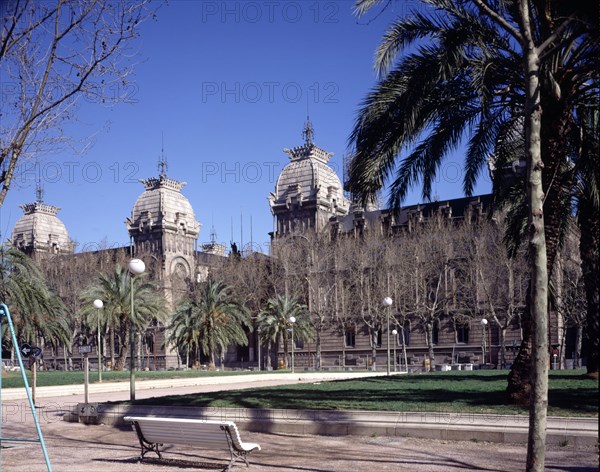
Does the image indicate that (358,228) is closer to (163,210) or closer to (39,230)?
(163,210)

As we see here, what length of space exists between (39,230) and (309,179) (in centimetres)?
4544

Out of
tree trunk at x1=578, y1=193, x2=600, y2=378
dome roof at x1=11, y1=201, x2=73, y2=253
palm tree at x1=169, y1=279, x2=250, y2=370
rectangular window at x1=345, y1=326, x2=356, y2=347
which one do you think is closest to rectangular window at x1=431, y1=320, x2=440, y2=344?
rectangular window at x1=345, y1=326, x2=356, y2=347

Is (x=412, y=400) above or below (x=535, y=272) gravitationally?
below

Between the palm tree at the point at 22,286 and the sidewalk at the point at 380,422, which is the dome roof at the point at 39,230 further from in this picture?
the sidewalk at the point at 380,422

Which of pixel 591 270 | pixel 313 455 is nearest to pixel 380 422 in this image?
pixel 313 455

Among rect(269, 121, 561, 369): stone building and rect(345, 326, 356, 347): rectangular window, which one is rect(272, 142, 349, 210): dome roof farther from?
rect(345, 326, 356, 347): rectangular window

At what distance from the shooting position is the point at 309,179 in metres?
75.9

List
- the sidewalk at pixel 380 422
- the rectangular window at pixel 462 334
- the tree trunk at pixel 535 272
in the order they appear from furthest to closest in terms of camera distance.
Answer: the rectangular window at pixel 462 334 → the sidewalk at pixel 380 422 → the tree trunk at pixel 535 272

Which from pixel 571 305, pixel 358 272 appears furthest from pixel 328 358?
pixel 571 305

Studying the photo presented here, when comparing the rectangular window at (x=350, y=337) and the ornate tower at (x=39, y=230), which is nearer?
the rectangular window at (x=350, y=337)

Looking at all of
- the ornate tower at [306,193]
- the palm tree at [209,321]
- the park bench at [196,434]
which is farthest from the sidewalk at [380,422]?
the ornate tower at [306,193]

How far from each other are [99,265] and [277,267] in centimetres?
1939

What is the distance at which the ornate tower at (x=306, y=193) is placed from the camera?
2911 inches

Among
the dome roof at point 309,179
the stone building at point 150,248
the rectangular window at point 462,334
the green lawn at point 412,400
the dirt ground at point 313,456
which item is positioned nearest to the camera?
the dirt ground at point 313,456
